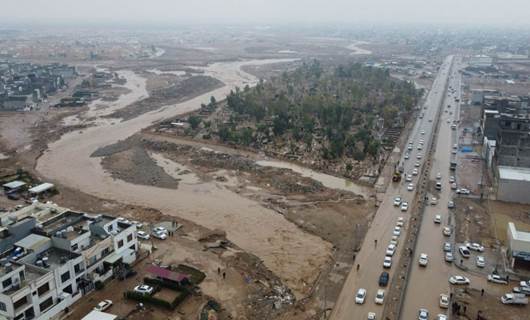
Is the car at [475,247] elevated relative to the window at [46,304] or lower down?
lower down

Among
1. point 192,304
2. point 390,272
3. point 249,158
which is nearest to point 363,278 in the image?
point 390,272

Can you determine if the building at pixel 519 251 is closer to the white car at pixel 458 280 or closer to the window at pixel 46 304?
the white car at pixel 458 280

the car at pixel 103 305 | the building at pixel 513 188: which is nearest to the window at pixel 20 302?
the car at pixel 103 305

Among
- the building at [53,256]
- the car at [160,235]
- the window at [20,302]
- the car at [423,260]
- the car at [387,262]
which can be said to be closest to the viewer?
the window at [20,302]

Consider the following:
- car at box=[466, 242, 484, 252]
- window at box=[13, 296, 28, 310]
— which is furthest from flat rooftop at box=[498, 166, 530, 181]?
window at box=[13, 296, 28, 310]

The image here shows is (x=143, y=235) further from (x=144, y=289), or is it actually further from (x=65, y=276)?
(x=65, y=276)

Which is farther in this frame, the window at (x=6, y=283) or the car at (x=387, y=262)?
the car at (x=387, y=262)
